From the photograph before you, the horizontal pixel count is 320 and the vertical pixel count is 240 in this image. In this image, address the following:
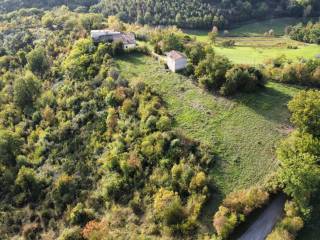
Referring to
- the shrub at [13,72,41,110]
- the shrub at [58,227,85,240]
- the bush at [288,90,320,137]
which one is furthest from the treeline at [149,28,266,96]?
the shrub at [58,227,85,240]

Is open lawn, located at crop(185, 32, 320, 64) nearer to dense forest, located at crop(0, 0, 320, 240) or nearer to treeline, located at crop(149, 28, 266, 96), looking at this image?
dense forest, located at crop(0, 0, 320, 240)

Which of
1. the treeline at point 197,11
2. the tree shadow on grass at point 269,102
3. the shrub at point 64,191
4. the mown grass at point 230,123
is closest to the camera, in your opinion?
the mown grass at point 230,123

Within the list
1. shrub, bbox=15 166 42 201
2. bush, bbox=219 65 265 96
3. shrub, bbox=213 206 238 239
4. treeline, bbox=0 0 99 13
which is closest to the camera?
shrub, bbox=213 206 238 239

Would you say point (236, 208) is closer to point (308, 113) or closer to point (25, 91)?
point (308, 113)

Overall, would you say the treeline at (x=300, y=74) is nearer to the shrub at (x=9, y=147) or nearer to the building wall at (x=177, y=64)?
the building wall at (x=177, y=64)

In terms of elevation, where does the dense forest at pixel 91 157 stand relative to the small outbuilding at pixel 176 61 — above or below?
below

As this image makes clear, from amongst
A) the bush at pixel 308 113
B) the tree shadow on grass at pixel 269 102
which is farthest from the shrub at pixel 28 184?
the bush at pixel 308 113

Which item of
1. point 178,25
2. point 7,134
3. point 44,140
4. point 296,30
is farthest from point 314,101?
point 178,25
